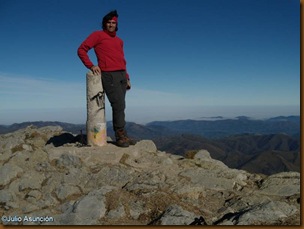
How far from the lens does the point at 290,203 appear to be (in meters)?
8.35

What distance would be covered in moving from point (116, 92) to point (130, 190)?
3.98 m

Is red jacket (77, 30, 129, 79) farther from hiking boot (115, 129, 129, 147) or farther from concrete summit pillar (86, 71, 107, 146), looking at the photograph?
hiking boot (115, 129, 129, 147)

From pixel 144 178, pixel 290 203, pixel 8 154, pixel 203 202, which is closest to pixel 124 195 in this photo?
pixel 144 178

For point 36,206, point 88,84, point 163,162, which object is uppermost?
point 88,84

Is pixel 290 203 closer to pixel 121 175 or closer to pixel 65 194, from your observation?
pixel 121 175

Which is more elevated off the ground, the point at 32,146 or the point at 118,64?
the point at 118,64

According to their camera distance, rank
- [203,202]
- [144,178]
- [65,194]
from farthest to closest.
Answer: [144,178]
[65,194]
[203,202]

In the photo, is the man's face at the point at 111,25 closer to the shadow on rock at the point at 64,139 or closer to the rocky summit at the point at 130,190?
the rocky summit at the point at 130,190

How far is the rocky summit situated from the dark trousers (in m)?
1.22

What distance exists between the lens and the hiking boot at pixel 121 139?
12539 millimetres

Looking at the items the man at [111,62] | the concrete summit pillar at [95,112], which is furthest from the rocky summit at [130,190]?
the man at [111,62]

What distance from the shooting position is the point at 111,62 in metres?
11.9

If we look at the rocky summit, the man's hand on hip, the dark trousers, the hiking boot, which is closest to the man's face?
the man's hand on hip

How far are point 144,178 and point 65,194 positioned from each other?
2.53 meters
